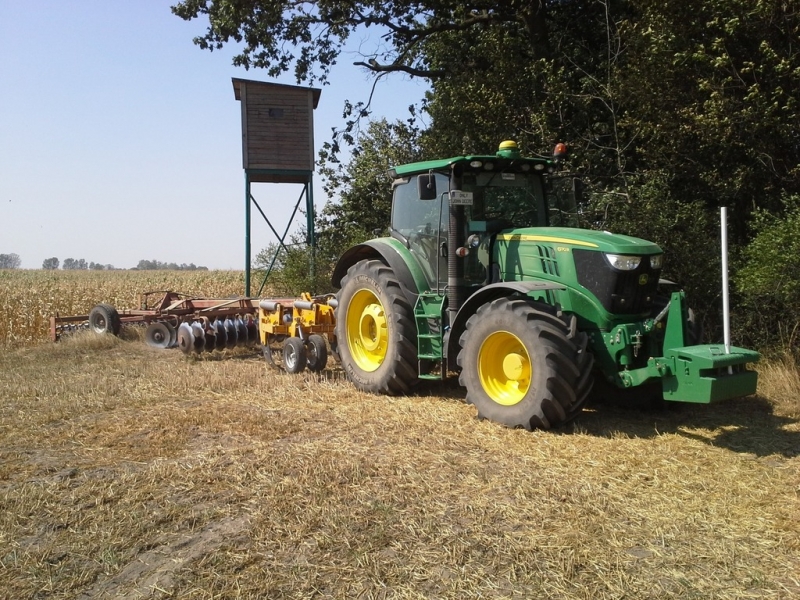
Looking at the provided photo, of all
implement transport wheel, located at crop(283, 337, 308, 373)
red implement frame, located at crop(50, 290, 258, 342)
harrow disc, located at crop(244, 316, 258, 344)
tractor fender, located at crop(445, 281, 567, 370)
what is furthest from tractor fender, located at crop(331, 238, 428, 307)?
red implement frame, located at crop(50, 290, 258, 342)

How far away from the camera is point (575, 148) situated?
1031cm

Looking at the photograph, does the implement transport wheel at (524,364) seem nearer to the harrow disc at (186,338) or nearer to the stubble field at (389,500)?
the stubble field at (389,500)

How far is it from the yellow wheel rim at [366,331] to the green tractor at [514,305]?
15mm

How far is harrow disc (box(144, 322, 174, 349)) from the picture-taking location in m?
9.96

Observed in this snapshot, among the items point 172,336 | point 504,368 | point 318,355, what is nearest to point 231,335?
point 172,336

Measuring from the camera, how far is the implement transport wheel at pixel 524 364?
509 centimetres

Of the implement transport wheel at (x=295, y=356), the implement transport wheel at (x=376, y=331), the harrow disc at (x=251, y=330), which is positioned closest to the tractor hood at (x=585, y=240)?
the implement transport wheel at (x=376, y=331)

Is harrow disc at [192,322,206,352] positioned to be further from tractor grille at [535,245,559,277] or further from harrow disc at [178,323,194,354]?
tractor grille at [535,245,559,277]

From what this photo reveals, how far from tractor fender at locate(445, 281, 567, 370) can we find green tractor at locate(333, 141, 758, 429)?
15 mm

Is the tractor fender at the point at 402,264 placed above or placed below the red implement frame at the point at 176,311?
above

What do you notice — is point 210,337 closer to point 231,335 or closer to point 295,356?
point 231,335

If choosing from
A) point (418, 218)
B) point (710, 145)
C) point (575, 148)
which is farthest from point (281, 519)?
point (575, 148)

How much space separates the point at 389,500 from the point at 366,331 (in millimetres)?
3626

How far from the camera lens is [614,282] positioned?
5.39m
